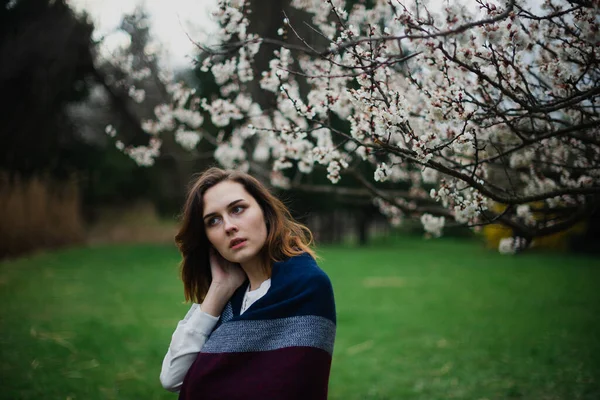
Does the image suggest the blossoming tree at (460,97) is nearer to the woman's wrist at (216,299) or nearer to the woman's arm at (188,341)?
the woman's wrist at (216,299)

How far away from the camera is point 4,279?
897cm

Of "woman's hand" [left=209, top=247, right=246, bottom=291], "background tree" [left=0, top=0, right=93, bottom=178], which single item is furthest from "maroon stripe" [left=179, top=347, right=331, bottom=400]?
"background tree" [left=0, top=0, right=93, bottom=178]

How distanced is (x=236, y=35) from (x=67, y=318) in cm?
439

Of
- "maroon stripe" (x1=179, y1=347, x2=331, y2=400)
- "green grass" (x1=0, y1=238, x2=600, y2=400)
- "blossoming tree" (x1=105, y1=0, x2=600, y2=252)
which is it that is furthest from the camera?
"green grass" (x1=0, y1=238, x2=600, y2=400)

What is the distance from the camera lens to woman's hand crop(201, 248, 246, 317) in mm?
2131

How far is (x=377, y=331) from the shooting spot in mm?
6352

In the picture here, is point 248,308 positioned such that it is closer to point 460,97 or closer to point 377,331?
point 460,97

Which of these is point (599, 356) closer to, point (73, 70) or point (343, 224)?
point (73, 70)

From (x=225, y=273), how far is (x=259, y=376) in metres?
0.48

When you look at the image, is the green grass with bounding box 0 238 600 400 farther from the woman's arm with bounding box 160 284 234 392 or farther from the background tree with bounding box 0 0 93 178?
the background tree with bounding box 0 0 93 178

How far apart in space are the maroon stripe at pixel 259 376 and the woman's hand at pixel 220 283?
22 cm

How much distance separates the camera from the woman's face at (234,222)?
→ 2.07m

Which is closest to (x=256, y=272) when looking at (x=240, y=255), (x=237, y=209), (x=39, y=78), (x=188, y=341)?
(x=240, y=255)

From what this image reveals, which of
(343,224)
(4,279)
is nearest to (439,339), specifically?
(4,279)
